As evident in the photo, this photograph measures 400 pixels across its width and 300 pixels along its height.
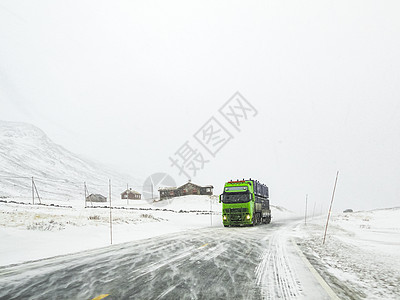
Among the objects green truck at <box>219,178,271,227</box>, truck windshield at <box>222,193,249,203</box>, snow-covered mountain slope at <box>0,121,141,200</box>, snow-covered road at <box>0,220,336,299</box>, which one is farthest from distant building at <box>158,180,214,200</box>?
snow-covered road at <box>0,220,336,299</box>

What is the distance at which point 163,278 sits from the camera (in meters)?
6.02

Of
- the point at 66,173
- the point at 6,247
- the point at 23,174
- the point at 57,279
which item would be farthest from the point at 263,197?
the point at 66,173

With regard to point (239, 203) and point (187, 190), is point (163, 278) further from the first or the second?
point (187, 190)

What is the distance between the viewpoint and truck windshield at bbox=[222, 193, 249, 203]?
74.4 feet

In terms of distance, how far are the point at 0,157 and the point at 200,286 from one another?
165 meters

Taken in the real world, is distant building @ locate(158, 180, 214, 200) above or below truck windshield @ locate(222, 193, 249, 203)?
above

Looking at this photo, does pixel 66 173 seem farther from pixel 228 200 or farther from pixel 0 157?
pixel 228 200

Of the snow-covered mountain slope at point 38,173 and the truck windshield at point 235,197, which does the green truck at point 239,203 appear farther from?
the snow-covered mountain slope at point 38,173

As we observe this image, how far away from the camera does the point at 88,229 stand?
16.5 metres

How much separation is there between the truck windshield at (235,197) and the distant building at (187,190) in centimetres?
5960

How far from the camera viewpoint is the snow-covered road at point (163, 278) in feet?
16.3

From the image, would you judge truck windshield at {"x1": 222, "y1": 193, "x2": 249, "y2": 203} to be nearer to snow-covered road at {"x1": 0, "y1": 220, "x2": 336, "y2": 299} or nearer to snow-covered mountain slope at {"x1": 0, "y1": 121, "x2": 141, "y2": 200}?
snow-covered road at {"x1": 0, "y1": 220, "x2": 336, "y2": 299}

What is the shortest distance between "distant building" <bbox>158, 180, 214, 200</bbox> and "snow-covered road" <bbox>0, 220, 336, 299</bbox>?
243ft

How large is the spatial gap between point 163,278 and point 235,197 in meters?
17.4
